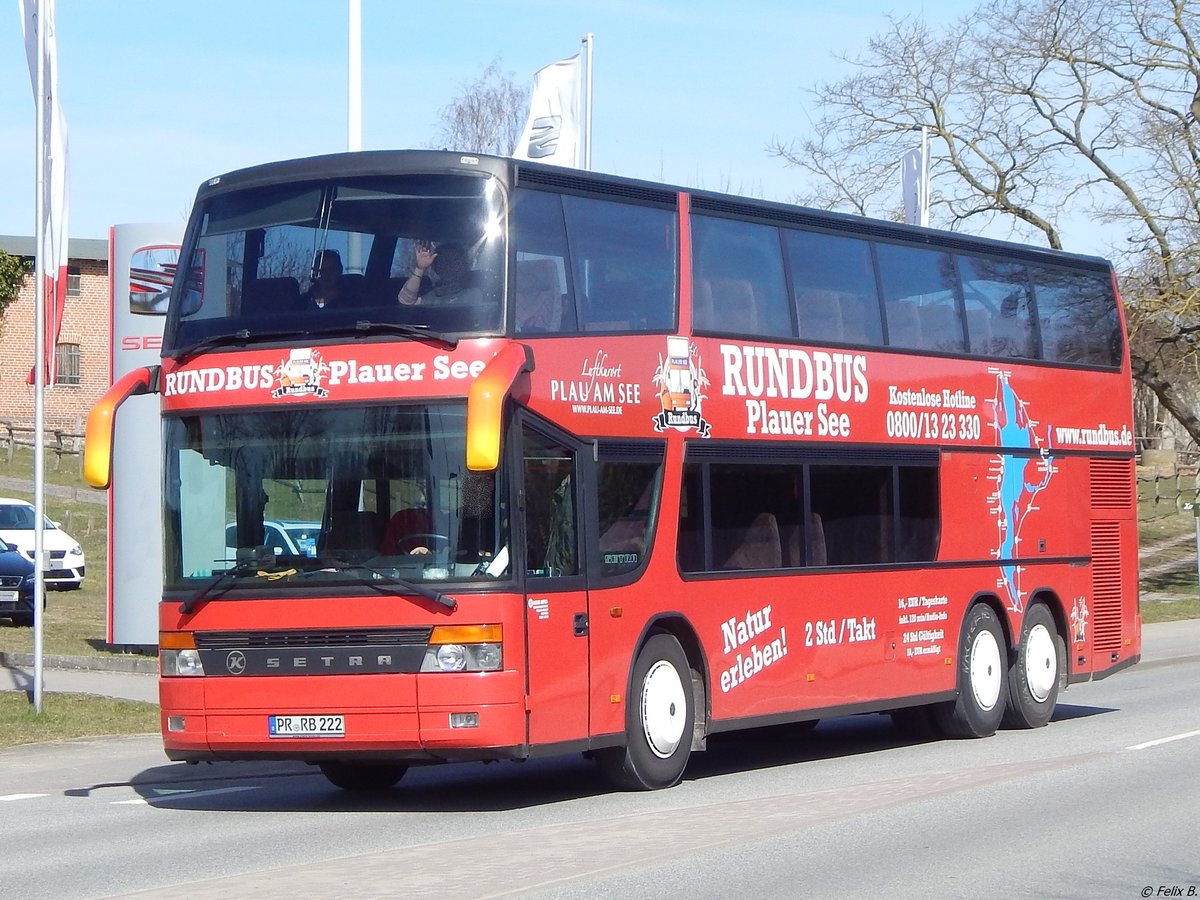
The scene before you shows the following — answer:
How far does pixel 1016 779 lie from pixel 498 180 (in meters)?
5.30

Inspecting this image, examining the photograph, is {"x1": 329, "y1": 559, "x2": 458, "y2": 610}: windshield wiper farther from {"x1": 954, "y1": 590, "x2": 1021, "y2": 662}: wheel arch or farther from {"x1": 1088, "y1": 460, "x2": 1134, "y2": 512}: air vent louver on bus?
{"x1": 1088, "y1": 460, "x2": 1134, "y2": 512}: air vent louver on bus

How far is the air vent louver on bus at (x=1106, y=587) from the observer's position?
58.7 feet

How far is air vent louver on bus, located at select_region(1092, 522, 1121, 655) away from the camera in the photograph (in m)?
17.9

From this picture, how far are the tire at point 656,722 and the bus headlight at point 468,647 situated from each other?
Result: 1466 mm

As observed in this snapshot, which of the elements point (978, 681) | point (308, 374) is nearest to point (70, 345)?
point (978, 681)

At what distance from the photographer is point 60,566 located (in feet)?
108

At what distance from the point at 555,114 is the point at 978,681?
12.1m

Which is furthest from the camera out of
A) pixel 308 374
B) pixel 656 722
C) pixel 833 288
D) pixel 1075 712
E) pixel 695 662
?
pixel 1075 712

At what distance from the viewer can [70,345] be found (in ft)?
207

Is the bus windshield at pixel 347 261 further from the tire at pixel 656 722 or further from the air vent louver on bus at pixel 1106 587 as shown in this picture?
the air vent louver on bus at pixel 1106 587

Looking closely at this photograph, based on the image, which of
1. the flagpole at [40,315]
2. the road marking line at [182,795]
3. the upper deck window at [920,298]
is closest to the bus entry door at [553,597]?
the road marking line at [182,795]

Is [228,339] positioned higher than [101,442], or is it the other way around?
[228,339]

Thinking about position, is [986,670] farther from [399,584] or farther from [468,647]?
[399,584]

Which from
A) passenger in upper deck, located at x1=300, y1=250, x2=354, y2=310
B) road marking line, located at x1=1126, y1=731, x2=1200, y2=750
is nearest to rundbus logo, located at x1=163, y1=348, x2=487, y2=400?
passenger in upper deck, located at x1=300, y1=250, x2=354, y2=310
